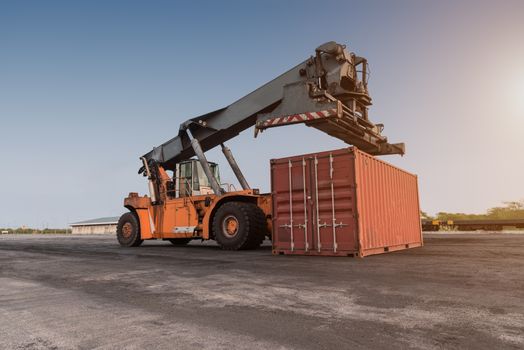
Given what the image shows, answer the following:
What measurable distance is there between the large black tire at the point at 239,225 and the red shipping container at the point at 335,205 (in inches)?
35.3

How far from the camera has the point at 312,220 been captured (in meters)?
9.44

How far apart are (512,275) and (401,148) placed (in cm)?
580

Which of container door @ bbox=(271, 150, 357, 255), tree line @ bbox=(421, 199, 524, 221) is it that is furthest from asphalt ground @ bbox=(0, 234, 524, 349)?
tree line @ bbox=(421, 199, 524, 221)

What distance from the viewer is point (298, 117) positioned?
9461mm

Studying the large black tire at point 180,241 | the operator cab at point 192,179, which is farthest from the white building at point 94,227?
the operator cab at point 192,179

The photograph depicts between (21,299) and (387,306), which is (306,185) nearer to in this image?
(387,306)

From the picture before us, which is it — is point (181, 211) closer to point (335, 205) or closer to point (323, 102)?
point (335, 205)

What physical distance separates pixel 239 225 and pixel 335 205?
3.08 meters

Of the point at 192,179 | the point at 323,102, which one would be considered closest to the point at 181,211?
the point at 192,179

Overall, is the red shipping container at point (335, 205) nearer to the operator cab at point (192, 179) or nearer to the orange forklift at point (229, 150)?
the orange forklift at point (229, 150)

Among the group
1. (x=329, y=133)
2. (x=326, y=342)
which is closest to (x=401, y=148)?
(x=329, y=133)

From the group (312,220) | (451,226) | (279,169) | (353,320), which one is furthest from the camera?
(451,226)

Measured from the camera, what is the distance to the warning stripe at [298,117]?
884 cm

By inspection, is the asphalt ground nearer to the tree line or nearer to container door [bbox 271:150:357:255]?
container door [bbox 271:150:357:255]
